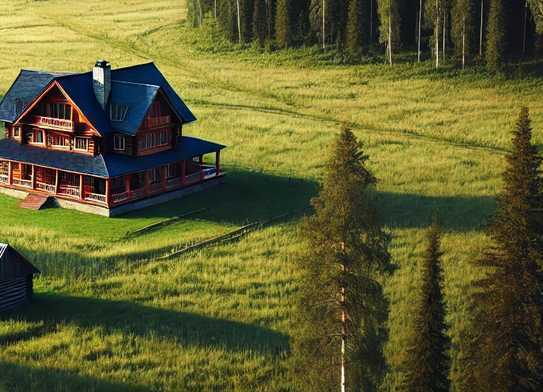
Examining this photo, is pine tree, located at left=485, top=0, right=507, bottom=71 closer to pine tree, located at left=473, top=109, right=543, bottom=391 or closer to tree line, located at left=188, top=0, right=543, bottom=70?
tree line, located at left=188, top=0, right=543, bottom=70

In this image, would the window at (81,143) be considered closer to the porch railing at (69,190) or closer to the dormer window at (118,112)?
the dormer window at (118,112)

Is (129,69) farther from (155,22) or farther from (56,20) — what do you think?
(56,20)

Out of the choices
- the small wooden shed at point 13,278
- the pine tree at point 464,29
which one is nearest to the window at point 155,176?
the small wooden shed at point 13,278

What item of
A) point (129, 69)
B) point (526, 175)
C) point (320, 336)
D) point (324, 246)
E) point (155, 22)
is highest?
point (155, 22)

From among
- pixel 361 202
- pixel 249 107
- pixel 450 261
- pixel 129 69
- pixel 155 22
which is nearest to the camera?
pixel 361 202

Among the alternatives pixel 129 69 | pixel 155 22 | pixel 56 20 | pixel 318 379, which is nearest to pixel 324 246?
pixel 318 379

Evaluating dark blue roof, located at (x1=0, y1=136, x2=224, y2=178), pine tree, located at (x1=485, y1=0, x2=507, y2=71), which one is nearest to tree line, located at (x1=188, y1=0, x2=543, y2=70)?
pine tree, located at (x1=485, y1=0, x2=507, y2=71)
